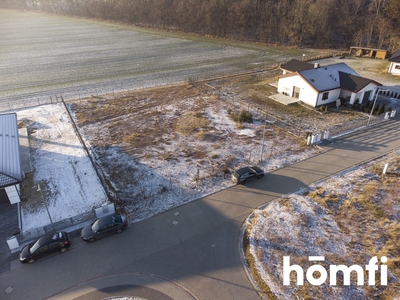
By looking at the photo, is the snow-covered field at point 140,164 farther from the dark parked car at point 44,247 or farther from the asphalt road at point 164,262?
the dark parked car at point 44,247

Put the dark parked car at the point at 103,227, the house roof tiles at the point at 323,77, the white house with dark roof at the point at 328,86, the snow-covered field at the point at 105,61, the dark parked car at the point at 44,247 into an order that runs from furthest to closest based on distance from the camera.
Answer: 1. the snow-covered field at the point at 105,61
2. the house roof tiles at the point at 323,77
3. the white house with dark roof at the point at 328,86
4. the dark parked car at the point at 103,227
5. the dark parked car at the point at 44,247

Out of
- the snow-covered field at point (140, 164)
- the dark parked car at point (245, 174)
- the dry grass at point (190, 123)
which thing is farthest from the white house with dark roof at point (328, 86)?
the dark parked car at point (245, 174)

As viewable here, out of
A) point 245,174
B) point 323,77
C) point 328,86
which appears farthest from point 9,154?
point 323,77

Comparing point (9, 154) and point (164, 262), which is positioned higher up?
point (9, 154)

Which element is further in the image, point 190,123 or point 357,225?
point 190,123

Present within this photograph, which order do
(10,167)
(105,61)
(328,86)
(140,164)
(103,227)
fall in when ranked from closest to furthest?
(103,227), (10,167), (140,164), (328,86), (105,61)

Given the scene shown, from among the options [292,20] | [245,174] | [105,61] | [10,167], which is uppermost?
[292,20]

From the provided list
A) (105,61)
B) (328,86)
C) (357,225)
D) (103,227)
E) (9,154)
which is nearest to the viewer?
(103,227)

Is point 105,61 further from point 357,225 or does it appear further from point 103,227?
point 357,225
